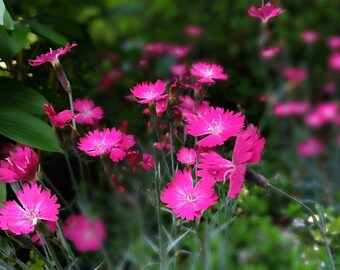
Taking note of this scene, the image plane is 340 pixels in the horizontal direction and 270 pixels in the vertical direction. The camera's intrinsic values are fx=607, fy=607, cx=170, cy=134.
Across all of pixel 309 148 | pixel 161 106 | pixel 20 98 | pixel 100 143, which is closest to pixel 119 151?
pixel 100 143

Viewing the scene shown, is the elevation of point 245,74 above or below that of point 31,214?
below

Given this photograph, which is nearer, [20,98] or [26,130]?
[26,130]

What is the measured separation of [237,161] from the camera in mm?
648

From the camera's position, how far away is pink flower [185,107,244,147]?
28.0 inches

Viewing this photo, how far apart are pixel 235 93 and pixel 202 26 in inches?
66.5

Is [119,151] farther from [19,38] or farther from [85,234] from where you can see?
[19,38]

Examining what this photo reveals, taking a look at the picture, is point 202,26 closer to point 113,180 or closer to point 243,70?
point 243,70

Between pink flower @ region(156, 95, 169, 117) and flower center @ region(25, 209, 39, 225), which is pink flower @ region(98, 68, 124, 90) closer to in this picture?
pink flower @ region(156, 95, 169, 117)

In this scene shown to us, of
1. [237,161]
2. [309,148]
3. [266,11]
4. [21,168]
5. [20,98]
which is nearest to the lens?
[237,161]

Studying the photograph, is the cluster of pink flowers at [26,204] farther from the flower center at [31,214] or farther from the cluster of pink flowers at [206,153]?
the cluster of pink flowers at [206,153]

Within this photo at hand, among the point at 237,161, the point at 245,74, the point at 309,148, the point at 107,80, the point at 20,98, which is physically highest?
the point at 237,161

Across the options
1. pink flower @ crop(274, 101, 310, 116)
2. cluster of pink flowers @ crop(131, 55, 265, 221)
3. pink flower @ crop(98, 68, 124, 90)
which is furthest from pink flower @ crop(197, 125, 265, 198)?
pink flower @ crop(274, 101, 310, 116)

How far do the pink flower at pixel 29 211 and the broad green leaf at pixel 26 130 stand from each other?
0.11m

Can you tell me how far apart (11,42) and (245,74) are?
190 cm
